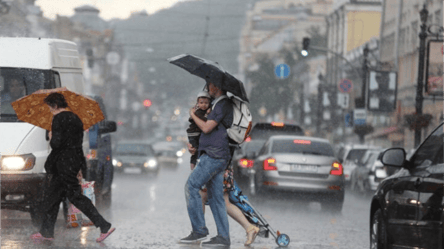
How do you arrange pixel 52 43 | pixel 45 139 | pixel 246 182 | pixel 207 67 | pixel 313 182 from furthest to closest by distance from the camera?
pixel 246 182, pixel 313 182, pixel 52 43, pixel 45 139, pixel 207 67

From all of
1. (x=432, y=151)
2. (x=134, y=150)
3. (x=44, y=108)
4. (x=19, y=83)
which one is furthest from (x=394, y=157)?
(x=134, y=150)

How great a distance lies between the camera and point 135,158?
3731cm

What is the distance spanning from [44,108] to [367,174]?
1624cm

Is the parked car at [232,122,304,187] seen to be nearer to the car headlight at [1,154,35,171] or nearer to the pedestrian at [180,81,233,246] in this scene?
the car headlight at [1,154,35,171]

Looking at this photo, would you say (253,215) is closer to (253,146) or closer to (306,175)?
(306,175)

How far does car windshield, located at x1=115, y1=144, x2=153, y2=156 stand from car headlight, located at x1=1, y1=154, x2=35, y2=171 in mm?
25926

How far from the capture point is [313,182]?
62.1 ft

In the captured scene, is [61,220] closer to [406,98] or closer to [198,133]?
[198,133]

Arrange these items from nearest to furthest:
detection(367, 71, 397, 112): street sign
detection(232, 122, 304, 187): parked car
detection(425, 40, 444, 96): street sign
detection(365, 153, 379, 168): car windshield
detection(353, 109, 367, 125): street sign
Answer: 1. detection(232, 122, 304, 187): parked car
2. detection(365, 153, 379, 168): car windshield
3. detection(425, 40, 444, 96): street sign
4. detection(367, 71, 397, 112): street sign
5. detection(353, 109, 367, 125): street sign

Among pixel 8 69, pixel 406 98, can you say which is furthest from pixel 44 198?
pixel 406 98

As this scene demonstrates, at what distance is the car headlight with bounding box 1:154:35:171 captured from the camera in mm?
12305

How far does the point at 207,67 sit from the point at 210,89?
301mm

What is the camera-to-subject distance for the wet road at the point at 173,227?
11.4 metres

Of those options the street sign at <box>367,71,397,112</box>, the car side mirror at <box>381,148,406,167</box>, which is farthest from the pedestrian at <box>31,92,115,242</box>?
the street sign at <box>367,71,397,112</box>
